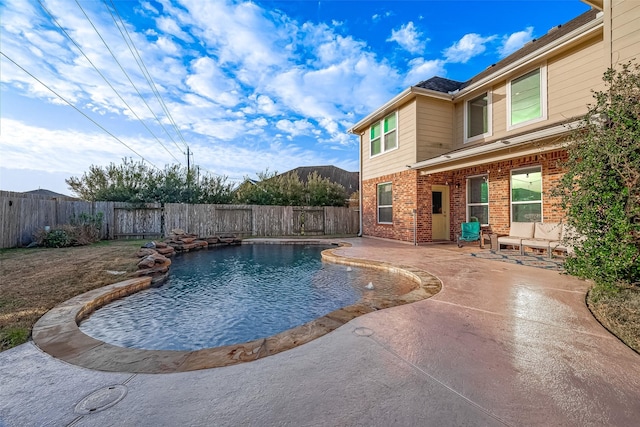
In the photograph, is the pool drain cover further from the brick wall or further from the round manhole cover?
the brick wall

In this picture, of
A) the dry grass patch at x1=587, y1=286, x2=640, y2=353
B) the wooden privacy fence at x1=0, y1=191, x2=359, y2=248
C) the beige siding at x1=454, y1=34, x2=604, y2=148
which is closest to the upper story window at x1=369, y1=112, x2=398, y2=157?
the beige siding at x1=454, y1=34, x2=604, y2=148

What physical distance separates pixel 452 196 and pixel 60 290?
33.6ft

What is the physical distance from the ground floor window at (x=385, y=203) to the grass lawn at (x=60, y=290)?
7288 millimetres

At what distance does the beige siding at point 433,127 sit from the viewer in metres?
8.92

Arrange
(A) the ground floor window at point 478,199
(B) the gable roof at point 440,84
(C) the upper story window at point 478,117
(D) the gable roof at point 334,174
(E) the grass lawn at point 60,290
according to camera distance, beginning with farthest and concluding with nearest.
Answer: (D) the gable roof at point 334,174
(B) the gable roof at point 440,84
(A) the ground floor window at point 478,199
(C) the upper story window at point 478,117
(E) the grass lawn at point 60,290

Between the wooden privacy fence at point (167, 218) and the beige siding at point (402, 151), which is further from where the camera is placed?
the beige siding at point (402, 151)

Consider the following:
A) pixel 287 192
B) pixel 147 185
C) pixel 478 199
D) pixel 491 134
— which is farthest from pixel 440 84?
pixel 147 185

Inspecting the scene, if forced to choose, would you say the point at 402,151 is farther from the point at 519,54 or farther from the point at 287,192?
the point at 287,192

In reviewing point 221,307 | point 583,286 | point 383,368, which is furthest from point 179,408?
point 583,286

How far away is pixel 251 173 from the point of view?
16.4m

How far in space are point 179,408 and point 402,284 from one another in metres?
3.92

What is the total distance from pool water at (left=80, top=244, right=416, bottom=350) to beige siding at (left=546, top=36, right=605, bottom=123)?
565cm

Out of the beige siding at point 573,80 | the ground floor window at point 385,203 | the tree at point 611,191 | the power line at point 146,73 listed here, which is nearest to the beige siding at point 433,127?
the ground floor window at point 385,203

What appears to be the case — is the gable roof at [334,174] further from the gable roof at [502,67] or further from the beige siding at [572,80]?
the beige siding at [572,80]
